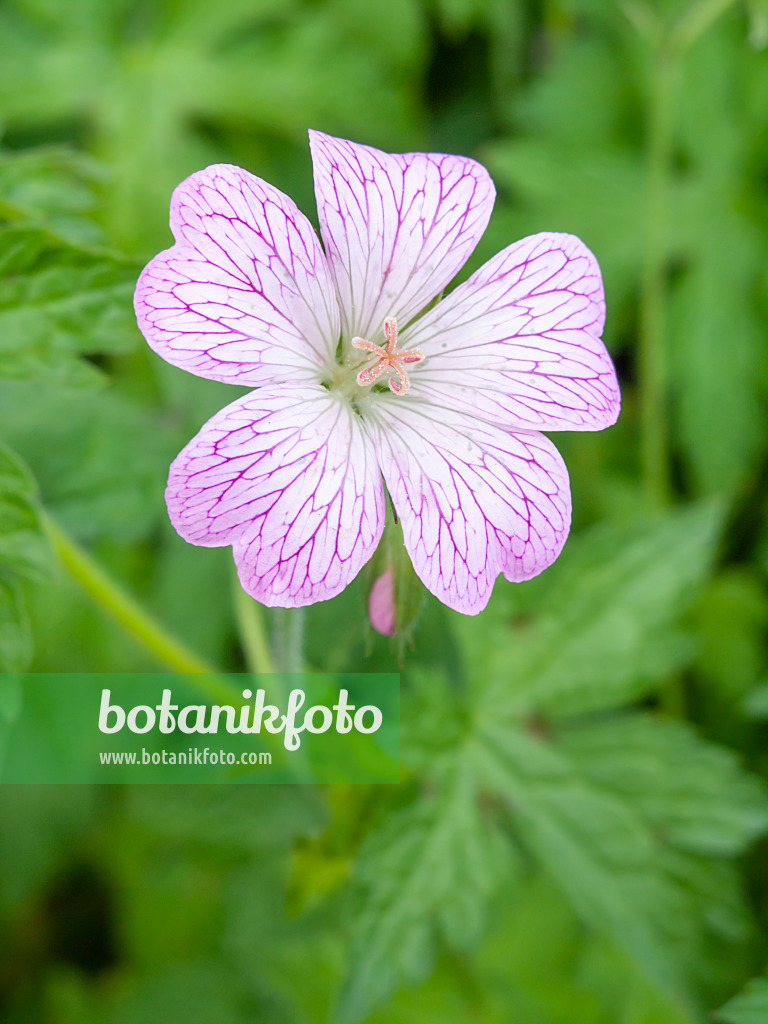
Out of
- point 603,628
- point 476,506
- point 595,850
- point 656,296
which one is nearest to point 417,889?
point 595,850

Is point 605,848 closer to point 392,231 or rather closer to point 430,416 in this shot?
point 430,416

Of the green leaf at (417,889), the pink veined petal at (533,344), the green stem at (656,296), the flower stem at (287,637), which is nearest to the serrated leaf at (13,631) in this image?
the flower stem at (287,637)

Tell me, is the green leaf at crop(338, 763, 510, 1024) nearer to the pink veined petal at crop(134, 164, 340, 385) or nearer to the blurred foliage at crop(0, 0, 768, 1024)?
the blurred foliage at crop(0, 0, 768, 1024)

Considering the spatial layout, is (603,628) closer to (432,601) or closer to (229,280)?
(432,601)

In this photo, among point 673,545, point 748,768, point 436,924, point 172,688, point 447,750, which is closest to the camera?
point 436,924

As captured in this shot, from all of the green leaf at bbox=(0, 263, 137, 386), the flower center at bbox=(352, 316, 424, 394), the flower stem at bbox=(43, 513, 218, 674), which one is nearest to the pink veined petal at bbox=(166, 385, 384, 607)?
the flower center at bbox=(352, 316, 424, 394)

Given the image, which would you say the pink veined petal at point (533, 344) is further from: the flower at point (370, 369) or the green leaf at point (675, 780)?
the green leaf at point (675, 780)

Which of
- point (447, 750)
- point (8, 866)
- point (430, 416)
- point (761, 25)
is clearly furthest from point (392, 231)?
point (8, 866)
